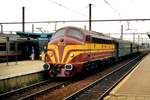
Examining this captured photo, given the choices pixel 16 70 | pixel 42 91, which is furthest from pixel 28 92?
pixel 16 70

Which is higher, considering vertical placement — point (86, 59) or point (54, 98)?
point (86, 59)

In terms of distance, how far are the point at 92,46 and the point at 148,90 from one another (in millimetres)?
8068

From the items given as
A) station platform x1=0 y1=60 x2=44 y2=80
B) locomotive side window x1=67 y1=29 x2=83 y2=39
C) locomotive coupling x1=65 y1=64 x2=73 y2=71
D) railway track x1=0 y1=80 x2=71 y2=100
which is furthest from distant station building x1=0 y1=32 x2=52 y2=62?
locomotive coupling x1=65 y1=64 x2=73 y2=71

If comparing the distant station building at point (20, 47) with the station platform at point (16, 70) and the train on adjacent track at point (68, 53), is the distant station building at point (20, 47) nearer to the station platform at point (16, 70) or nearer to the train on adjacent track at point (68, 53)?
the station platform at point (16, 70)

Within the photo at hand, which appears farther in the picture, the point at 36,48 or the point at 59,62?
the point at 36,48

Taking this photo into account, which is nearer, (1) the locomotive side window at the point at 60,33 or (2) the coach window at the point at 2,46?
(1) the locomotive side window at the point at 60,33

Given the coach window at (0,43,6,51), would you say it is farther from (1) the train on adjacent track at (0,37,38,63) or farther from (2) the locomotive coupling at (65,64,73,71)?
(2) the locomotive coupling at (65,64,73,71)

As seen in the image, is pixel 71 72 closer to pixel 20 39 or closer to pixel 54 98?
pixel 54 98

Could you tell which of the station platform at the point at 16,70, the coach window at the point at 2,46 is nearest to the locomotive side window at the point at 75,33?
the station platform at the point at 16,70

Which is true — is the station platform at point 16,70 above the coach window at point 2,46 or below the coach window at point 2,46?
below

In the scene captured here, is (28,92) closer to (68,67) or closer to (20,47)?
(68,67)

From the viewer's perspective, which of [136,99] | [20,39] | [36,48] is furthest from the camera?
[36,48]

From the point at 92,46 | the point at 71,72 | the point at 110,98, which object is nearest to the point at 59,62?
the point at 71,72

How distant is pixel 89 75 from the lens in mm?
24703
